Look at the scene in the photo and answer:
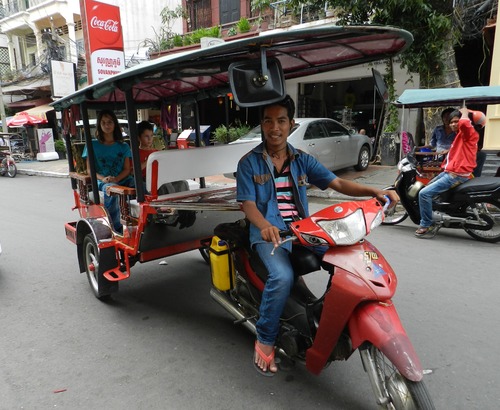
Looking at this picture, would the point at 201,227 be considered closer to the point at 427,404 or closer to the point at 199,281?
the point at 199,281

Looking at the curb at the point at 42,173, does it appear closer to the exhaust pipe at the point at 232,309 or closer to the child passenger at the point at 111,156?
the child passenger at the point at 111,156

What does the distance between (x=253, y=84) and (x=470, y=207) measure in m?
4.28

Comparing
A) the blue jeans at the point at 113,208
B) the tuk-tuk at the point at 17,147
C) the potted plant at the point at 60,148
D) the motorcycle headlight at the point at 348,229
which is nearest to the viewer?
the motorcycle headlight at the point at 348,229

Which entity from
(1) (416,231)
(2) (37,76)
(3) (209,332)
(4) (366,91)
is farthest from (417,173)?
(2) (37,76)

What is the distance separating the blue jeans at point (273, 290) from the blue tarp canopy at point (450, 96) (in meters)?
4.26

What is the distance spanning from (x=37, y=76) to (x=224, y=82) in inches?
872

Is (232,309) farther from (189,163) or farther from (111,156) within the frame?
(111,156)

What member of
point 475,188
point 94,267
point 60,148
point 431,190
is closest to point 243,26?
point 60,148

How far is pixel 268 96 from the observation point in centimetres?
215

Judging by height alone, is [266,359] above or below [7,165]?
below

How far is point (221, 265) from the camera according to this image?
278 centimetres

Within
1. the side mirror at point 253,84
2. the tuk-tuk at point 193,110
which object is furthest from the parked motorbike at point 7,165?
the side mirror at point 253,84

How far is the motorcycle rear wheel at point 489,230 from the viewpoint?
4.98 metres

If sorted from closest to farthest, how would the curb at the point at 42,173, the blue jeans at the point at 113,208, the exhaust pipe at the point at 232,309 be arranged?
the exhaust pipe at the point at 232,309
the blue jeans at the point at 113,208
the curb at the point at 42,173
